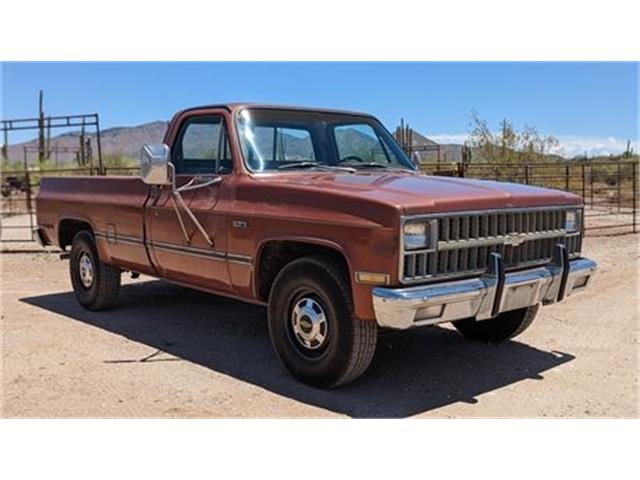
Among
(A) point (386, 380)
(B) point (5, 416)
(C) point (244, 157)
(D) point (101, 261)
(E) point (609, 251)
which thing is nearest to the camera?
(B) point (5, 416)

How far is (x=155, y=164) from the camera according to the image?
5.74 meters

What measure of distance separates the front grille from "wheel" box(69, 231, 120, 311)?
13.8ft

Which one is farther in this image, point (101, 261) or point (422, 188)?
point (101, 261)

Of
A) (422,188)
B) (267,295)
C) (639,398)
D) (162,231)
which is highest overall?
(422,188)

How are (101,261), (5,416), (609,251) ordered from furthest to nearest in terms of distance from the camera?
(609,251) < (101,261) < (5,416)

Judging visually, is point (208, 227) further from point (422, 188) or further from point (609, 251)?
point (609, 251)

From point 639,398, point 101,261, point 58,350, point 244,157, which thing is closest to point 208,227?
point 244,157

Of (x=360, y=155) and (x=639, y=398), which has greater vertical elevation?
(x=360, y=155)

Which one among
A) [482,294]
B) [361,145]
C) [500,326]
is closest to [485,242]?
[482,294]

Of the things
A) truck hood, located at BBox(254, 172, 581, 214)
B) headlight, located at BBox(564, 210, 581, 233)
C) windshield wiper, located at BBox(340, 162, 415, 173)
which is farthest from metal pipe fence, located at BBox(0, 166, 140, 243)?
headlight, located at BBox(564, 210, 581, 233)

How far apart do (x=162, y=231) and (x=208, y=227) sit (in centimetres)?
79

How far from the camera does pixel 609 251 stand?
12.0 metres

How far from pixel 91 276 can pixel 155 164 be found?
2.55m

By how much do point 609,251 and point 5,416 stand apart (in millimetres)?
10142
